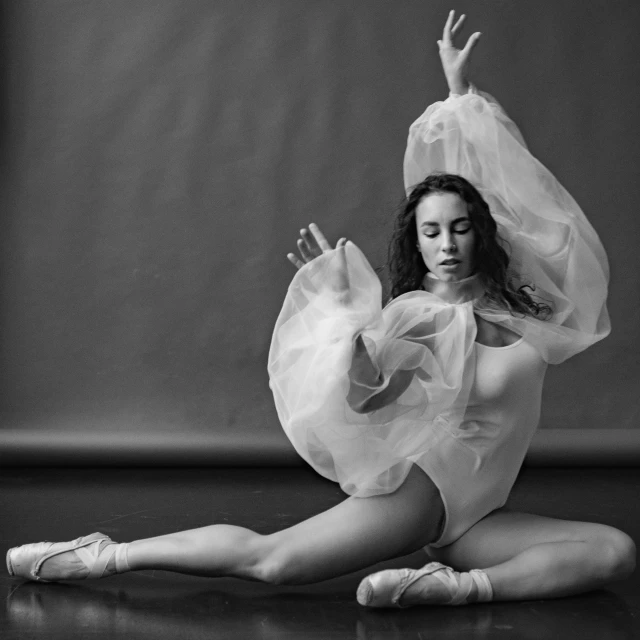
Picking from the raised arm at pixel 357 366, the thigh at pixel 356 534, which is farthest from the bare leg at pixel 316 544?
the raised arm at pixel 357 366

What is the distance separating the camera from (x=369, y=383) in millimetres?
1918

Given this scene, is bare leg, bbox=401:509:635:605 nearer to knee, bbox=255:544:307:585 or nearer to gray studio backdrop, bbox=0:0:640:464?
knee, bbox=255:544:307:585

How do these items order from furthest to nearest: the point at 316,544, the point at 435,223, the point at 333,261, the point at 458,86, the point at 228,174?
the point at 228,174 → the point at 458,86 → the point at 435,223 → the point at 316,544 → the point at 333,261

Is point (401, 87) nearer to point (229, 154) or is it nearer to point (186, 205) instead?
point (229, 154)

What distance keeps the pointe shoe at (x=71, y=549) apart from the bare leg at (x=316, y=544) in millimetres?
66

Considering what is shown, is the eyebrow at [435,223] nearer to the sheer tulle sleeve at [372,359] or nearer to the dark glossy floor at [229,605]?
the sheer tulle sleeve at [372,359]

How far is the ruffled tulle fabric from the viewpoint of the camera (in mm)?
1907

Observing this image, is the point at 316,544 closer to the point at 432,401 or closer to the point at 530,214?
the point at 432,401

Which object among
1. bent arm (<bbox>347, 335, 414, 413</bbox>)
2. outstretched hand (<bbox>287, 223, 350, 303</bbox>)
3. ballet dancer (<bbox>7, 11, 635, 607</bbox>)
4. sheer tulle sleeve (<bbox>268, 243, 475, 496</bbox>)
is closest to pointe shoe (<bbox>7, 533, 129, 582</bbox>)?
ballet dancer (<bbox>7, 11, 635, 607</bbox>)

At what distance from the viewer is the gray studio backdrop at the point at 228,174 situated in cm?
400

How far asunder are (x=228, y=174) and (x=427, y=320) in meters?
2.13

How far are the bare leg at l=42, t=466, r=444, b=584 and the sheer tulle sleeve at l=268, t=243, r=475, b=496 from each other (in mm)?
47

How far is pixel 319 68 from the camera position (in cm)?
401

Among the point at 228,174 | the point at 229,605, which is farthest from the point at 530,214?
the point at 228,174
